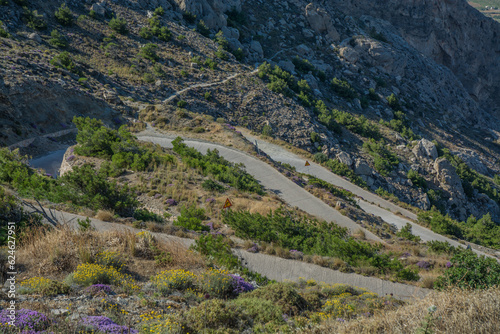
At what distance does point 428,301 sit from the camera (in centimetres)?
383

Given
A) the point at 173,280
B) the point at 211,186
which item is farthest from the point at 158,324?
the point at 211,186

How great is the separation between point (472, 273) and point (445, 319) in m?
2.70

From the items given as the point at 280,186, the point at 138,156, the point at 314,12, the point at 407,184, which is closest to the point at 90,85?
the point at 138,156

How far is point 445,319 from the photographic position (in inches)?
139

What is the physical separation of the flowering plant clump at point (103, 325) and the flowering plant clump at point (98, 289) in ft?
2.54

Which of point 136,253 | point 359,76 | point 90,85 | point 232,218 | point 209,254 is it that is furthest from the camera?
point 359,76

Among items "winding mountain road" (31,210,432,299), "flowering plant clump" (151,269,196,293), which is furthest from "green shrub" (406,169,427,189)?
"flowering plant clump" (151,269,196,293)

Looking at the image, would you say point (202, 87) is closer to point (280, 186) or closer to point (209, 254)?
point (280, 186)

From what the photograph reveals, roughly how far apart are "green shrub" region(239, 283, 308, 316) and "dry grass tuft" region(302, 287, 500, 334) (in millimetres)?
1011

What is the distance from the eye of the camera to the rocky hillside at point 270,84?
23094 millimetres

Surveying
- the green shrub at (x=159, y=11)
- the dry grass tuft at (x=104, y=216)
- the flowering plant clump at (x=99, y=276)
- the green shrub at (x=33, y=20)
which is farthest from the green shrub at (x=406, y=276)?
the green shrub at (x=159, y=11)

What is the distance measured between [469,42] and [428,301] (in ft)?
242

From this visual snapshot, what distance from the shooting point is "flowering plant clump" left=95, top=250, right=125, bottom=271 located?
17.5 feet

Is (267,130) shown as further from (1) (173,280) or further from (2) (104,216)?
(1) (173,280)
